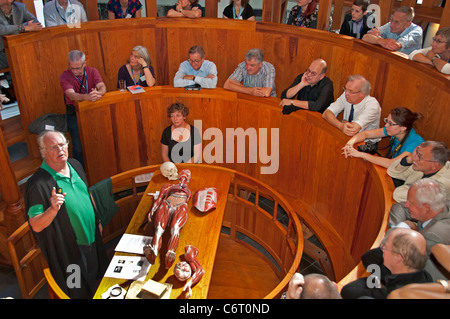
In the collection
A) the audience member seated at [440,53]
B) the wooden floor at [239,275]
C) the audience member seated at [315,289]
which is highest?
the audience member seated at [440,53]

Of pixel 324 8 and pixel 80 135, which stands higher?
pixel 324 8

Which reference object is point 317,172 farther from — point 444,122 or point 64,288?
point 64,288

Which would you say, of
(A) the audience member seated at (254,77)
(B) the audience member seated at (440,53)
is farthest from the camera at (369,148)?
(A) the audience member seated at (254,77)

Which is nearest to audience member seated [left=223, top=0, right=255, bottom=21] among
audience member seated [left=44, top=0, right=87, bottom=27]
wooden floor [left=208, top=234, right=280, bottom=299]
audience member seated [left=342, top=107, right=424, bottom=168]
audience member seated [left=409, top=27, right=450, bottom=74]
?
audience member seated [left=44, top=0, right=87, bottom=27]

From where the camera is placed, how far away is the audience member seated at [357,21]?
535cm

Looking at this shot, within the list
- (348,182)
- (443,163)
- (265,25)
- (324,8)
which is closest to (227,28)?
(265,25)

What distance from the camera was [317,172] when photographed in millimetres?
4918

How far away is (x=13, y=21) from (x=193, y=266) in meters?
4.12

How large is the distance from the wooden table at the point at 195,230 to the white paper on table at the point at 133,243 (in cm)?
7

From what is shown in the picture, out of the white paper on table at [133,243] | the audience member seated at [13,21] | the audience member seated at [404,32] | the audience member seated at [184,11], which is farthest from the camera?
the audience member seated at [184,11]

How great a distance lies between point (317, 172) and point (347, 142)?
2.80 feet

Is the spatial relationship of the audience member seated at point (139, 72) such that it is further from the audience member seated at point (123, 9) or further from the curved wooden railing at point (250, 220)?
the curved wooden railing at point (250, 220)

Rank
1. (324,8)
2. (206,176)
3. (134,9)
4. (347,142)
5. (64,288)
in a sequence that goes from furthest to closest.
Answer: (134,9)
(324,8)
(206,176)
(347,142)
(64,288)

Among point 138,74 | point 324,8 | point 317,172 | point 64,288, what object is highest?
point 324,8
